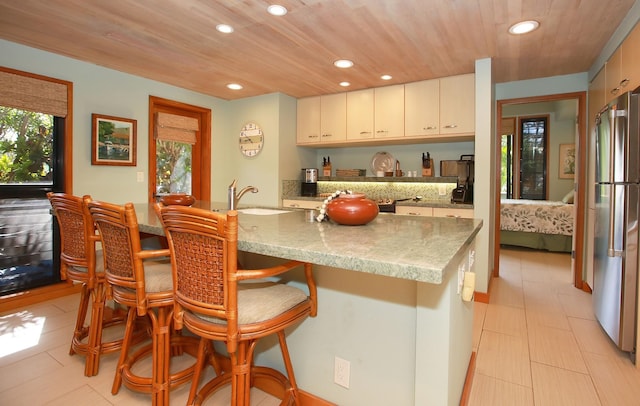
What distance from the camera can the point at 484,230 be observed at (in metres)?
3.25

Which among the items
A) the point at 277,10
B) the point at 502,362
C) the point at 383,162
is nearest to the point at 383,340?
the point at 502,362

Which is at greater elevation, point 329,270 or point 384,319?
point 329,270

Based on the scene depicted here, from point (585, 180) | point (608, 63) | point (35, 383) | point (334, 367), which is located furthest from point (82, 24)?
point (585, 180)

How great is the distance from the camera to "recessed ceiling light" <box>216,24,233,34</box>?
252cm

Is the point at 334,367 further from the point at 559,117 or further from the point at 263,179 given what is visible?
the point at 559,117

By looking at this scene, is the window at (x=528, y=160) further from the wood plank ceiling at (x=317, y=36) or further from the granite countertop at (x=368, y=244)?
the granite countertop at (x=368, y=244)

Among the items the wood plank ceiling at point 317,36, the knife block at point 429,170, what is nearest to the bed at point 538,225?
the knife block at point 429,170

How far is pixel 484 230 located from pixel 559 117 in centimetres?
509

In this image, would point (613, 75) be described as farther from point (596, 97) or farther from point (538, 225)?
point (538, 225)

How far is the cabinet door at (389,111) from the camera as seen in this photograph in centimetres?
395

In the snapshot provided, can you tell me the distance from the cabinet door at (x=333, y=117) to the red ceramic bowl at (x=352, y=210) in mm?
2824

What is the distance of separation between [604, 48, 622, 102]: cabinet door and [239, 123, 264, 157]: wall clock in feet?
11.6

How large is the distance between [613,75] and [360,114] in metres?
2.37

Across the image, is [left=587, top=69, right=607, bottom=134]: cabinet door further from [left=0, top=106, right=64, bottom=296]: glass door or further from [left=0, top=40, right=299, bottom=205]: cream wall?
[left=0, top=106, right=64, bottom=296]: glass door
